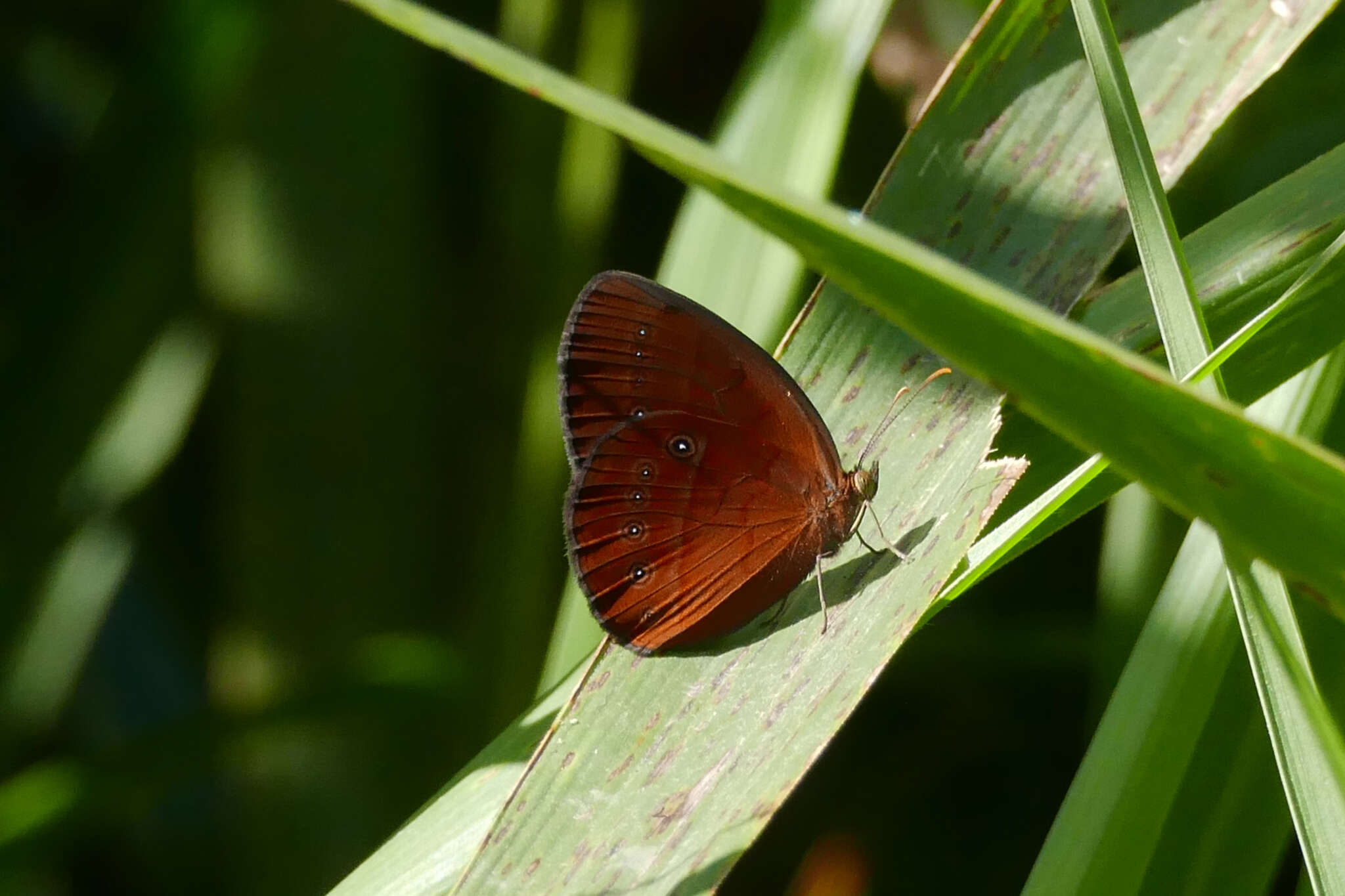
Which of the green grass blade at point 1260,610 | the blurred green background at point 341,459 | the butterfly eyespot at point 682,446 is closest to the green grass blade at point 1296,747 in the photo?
the green grass blade at point 1260,610

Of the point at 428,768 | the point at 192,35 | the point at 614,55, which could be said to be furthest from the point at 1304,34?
the point at 428,768

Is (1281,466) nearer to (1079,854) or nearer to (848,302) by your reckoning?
(1079,854)

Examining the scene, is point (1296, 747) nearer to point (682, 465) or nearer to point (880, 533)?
point (880, 533)

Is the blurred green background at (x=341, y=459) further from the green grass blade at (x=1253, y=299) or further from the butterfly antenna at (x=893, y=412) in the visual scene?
the green grass blade at (x=1253, y=299)

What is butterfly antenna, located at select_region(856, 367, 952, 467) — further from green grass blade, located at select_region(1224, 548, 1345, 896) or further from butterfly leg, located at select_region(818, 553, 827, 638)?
green grass blade, located at select_region(1224, 548, 1345, 896)

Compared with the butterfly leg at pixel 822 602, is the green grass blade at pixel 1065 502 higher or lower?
higher

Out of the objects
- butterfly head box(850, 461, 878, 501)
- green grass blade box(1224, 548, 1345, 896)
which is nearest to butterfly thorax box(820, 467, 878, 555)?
butterfly head box(850, 461, 878, 501)
